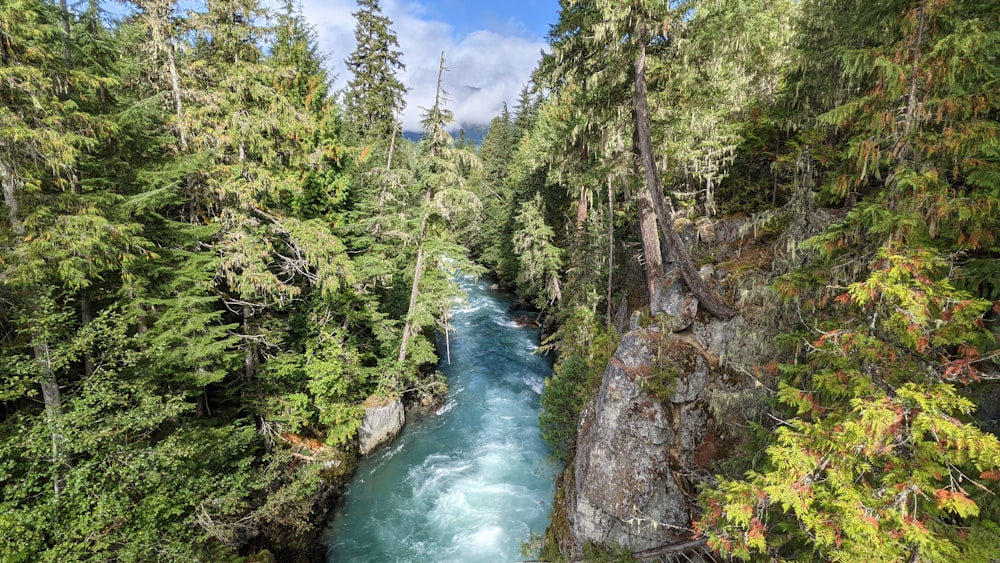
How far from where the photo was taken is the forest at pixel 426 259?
157 inches

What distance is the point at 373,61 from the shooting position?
2162cm

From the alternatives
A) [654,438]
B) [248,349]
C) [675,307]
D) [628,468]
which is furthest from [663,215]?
[248,349]

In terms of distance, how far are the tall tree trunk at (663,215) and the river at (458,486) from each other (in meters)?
8.02

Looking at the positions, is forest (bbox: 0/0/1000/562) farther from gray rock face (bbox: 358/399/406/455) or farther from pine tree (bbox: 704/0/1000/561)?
gray rock face (bbox: 358/399/406/455)

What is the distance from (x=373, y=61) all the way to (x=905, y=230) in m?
24.2

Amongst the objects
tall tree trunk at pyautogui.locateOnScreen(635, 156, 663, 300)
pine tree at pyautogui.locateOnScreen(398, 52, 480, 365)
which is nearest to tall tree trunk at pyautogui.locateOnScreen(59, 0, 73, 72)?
pine tree at pyautogui.locateOnScreen(398, 52, 480, 365)

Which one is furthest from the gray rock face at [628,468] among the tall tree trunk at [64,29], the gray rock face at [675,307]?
the tall tree trunk at [64,29]

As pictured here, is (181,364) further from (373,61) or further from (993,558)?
(373,61)

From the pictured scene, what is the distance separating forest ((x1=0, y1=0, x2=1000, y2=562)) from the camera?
3.99 metres

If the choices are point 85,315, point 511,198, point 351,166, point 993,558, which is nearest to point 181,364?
point 85,315

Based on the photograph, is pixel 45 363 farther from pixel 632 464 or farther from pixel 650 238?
pixel 650 238

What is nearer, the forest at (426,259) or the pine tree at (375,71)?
the forest at (426,259)

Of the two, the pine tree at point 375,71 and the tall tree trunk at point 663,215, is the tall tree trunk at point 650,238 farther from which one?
the pine tree at point 375,71

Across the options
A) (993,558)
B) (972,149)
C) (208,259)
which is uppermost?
(972,149)
